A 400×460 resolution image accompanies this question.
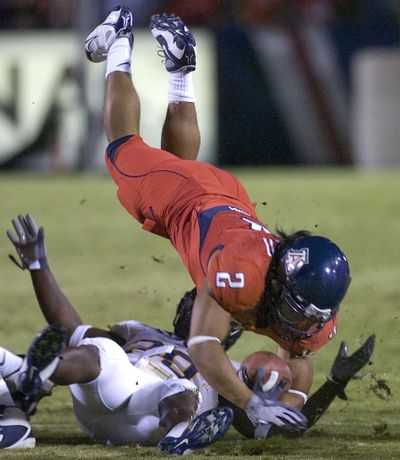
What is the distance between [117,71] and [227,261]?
6.28ft

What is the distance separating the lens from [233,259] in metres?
4.16

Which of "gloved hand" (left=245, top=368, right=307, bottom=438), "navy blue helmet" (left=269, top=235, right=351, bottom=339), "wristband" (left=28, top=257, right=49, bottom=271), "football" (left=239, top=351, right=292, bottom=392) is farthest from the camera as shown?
"wristband" (left=28, top=257, right=49, bottom=271)

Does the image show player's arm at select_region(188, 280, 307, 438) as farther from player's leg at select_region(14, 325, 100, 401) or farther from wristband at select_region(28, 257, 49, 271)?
wristband at select_region(28, 257, 49, 271)

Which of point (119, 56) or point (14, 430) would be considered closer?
point (14, 430)

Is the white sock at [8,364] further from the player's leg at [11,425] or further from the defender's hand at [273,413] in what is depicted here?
the defender's hand at [273,413]

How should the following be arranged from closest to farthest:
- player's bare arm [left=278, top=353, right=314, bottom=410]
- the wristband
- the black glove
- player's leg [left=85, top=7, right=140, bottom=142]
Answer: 1. player's bare arm [left=278, top=353, right=314, bottom=410]
2. the black glove
3. the wristband
4. player's leg [left=85, top=7, right=140, bottom=142]

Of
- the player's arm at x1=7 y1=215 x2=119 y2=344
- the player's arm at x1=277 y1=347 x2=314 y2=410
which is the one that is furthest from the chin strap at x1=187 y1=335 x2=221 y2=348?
the player's arm at x1=7 y1=215 x2=119 y2=344

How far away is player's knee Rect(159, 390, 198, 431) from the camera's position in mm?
4305

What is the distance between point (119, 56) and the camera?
584 cm

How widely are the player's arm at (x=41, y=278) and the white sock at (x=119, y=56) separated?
90 cm

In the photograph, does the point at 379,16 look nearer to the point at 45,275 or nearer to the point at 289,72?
the point at 289,72

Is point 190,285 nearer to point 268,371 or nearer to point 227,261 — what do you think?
point 268,371

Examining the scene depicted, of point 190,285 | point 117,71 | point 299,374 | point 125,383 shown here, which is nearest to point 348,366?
point 299,374

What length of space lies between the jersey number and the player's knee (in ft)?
1.70
